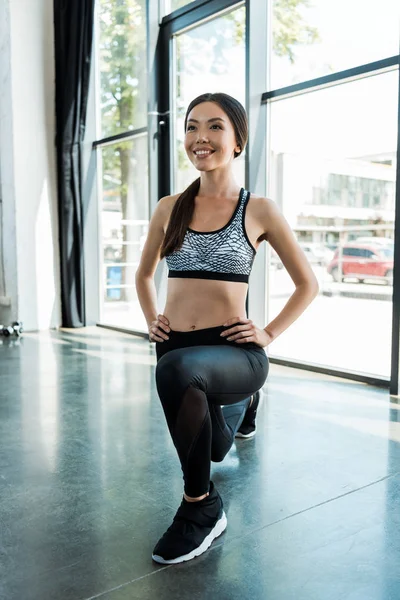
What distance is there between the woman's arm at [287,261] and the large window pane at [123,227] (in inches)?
130

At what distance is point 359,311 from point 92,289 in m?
2.89

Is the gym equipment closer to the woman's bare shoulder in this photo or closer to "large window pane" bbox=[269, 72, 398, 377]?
"large window pane" bbox=[269, 72, 398, 377]

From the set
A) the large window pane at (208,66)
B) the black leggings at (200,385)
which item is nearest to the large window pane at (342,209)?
the large window pane at (208,66)

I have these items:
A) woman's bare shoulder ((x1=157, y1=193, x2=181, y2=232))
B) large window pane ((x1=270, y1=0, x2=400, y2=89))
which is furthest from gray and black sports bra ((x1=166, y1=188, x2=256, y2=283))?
large window pane ((x1=270, y1=0, x2=400, y2=89))

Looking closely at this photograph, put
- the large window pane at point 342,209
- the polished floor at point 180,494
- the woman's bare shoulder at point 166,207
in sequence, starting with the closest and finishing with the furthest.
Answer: the polished floor at point 180,494
the woman's bare shoulder at point 166,207
the large window pane at point 342,209

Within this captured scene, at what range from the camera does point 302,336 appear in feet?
12.9

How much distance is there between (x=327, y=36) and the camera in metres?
3.52

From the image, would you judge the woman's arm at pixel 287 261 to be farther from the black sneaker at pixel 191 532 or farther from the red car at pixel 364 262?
the red car at pixel 364 262

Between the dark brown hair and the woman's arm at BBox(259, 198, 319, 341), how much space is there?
217 millimetres

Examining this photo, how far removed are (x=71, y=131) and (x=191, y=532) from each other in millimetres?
4527

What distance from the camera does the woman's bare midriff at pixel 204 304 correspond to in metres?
1.69

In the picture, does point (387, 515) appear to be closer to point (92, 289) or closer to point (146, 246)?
point (146, 246)

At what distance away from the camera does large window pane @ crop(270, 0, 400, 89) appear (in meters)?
3.25

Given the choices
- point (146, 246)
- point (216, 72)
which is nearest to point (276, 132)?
point (216, 72)
